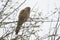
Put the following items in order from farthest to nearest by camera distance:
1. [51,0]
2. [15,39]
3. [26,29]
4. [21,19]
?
[51,0] < [26,29] < [15,39] < [21,19]

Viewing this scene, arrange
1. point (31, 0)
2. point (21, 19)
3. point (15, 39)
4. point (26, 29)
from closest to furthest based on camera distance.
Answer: point (21, 19) → point (15, 39) → point (26, 29) → point (31, 0)

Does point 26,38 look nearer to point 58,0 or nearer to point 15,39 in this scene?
point 15,39

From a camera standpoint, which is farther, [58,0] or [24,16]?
[58,0]

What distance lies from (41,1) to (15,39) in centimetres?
528

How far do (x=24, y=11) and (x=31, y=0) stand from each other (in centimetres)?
507

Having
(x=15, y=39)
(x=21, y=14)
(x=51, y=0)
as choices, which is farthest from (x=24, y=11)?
(x=51, y=0)

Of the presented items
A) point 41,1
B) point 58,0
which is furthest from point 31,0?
point 58,0

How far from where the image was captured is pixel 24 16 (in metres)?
0.84

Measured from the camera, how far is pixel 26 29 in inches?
53.6

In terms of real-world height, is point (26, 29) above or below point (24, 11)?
below

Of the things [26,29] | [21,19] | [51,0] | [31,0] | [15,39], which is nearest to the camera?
[21,19]

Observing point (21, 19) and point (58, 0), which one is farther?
point (58, 0)

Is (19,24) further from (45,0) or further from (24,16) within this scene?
(45,0)

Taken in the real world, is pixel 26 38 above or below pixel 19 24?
below
